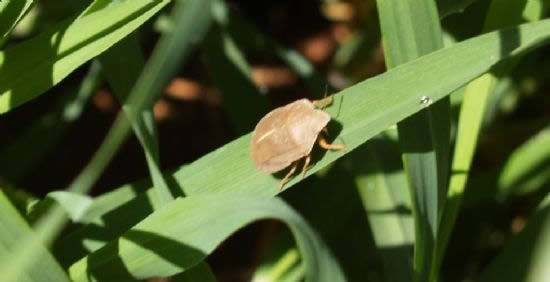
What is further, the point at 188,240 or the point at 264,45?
the point at 264,45

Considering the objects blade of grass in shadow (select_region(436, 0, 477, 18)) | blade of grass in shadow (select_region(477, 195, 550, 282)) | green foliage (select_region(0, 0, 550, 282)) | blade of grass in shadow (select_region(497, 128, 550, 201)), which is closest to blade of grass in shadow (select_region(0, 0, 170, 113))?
green foliage (select_region(0, 0, 550, 282))

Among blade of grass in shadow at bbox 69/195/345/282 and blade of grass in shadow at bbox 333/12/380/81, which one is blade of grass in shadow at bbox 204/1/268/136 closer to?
blade of grass in shadow at bbox 333/12/380/81

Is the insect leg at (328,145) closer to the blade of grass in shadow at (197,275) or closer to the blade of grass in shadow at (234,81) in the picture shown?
the blade of grass in shadow at (197,275)

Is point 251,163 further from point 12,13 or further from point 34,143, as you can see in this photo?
point 34,143

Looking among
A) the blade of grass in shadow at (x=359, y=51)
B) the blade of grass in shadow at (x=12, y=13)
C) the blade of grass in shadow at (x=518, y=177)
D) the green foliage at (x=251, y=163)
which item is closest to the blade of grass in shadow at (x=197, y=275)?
the green foliage at (x=251, y=163)

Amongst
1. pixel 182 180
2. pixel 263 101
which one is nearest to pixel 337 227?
pixel 263 101

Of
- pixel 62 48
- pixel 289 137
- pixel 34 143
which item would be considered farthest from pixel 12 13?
pixel 34 143
